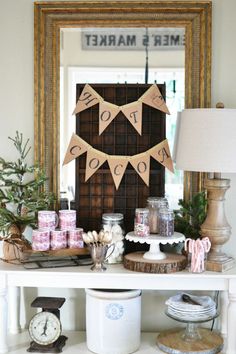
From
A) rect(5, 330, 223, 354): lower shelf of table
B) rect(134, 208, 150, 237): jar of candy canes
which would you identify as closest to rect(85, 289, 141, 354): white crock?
rect(5, 330, 223, 354): lower shelf of table

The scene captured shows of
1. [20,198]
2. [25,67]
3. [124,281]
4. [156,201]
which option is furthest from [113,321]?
[25,67]

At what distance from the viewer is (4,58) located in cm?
259

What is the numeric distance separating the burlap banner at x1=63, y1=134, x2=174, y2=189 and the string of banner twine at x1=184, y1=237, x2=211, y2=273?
41cm

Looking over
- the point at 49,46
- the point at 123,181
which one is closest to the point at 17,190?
the point at 123,181

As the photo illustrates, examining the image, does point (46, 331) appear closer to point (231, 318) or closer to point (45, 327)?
point (45, 327)

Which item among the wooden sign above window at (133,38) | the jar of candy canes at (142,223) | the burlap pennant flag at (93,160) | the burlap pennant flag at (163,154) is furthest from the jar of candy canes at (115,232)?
the wooden sign above window at (133,38)

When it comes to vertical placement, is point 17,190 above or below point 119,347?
above

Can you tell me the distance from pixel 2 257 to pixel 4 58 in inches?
36.6

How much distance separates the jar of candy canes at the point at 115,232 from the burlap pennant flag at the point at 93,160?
23cm

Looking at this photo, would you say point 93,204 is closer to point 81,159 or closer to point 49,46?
point 81,159

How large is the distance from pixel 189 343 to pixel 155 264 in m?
0.43

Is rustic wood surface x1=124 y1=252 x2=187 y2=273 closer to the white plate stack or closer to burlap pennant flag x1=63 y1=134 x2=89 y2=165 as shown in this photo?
the white plate stack

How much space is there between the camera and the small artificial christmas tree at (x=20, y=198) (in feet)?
7.97

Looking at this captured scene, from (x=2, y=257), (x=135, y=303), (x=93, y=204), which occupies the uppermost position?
(x=93, y=204)
